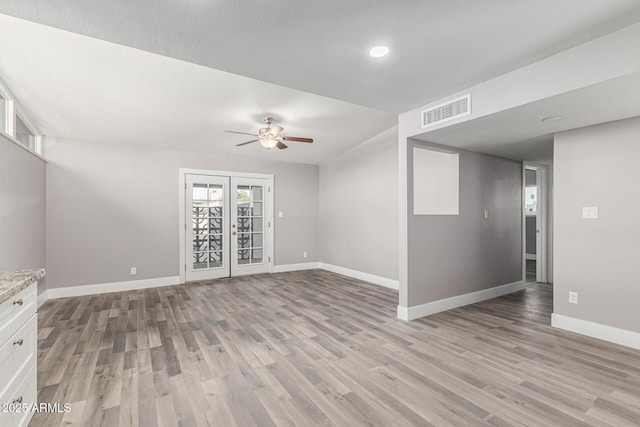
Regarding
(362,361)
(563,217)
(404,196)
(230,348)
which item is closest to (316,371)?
(362,361)

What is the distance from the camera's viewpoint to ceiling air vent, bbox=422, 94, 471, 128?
115 inches

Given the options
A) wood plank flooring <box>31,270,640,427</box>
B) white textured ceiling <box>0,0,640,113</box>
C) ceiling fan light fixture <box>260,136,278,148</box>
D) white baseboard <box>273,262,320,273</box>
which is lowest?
wood plank flooring <box>31,270,640,427</box>

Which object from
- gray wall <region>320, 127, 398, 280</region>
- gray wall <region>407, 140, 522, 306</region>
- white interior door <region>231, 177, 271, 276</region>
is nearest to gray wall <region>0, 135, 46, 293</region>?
white interior door <region>231, 177, 271, 276</region>

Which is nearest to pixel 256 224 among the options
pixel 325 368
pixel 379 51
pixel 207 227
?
pixel 207 227

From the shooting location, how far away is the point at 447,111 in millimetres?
3113

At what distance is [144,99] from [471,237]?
4.73 metres

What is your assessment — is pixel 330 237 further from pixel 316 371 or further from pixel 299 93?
pixel 316 371

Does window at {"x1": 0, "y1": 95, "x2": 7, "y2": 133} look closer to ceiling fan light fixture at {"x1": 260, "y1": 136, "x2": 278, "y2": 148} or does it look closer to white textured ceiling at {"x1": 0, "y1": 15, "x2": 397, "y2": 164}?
white textured ceiling at {"x1": 0, "y1": 15, "x2": 397, "y2": 164}

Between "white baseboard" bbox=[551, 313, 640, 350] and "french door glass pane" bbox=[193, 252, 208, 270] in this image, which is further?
"french door glass pane" bbox=[193, 252, 208, 270]

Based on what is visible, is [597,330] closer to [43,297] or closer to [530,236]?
[530,236]

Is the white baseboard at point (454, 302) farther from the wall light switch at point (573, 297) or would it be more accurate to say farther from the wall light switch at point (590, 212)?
the wall light switch at point (590, 212)

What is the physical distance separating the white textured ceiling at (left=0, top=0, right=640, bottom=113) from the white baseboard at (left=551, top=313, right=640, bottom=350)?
2752 millimetres

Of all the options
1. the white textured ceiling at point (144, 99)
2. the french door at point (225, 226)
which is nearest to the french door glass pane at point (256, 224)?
the french door at point (225, 226)

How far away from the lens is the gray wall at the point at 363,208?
5.32 meters
